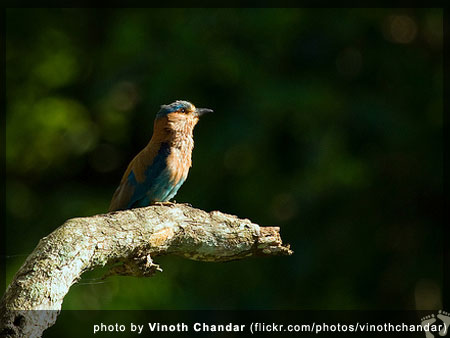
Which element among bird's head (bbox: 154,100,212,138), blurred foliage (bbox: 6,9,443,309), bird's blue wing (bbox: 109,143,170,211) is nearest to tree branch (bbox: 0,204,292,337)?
bird's blue wing (bbox: 109,143,170,211)

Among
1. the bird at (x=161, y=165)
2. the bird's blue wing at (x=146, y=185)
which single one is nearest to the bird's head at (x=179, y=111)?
the bird at (x=161, y=165)

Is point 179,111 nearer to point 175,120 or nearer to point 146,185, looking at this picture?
point 175,120

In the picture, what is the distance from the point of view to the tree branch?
303 cm

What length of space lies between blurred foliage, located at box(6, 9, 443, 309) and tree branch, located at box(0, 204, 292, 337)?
145 inches

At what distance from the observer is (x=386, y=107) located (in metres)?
8.07

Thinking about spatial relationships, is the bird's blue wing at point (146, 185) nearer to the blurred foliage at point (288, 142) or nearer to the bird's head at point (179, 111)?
the bird's head at point (179, 111)

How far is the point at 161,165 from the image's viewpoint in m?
5.01

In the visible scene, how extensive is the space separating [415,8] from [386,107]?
1.46 metres

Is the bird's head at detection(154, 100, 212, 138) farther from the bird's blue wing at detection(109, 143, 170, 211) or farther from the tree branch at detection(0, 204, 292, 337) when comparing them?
the tree branch at detection(0, 204, 292, 337)

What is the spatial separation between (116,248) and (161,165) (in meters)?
1.55

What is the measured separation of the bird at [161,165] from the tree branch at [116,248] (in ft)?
3.43

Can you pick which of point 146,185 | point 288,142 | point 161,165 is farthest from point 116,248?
point 288,142

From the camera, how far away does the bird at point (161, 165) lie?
16.3 feet

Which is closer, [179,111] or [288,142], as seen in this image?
[179,111]
